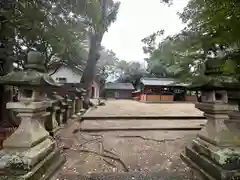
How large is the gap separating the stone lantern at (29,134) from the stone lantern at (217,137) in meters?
2.25

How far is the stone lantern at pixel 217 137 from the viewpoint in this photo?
2.21 metres

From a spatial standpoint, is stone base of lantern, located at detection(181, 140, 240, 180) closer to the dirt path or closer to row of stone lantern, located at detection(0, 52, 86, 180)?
the dirt path

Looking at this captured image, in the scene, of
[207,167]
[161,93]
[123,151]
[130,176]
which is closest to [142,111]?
[123,151]

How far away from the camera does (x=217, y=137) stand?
2395 millimetres

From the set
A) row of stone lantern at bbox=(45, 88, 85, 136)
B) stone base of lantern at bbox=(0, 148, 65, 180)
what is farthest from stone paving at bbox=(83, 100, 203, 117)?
stone base of lantern at bbox=(0, 148, 65, 180)

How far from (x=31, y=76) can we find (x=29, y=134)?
0.78 m

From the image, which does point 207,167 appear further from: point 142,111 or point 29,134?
point 142,111

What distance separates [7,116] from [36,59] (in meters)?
3.40

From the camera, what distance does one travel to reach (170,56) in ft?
14.5

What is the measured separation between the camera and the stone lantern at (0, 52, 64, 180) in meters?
2.09

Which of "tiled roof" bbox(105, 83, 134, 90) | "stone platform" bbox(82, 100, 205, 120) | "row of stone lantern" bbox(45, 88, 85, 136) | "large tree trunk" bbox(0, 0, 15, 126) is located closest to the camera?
"row of stone lantern" bbox(45, 88, 85, 136)

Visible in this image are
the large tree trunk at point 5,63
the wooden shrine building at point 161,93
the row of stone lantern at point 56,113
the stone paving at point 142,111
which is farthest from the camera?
the wooden shrine building at point 161,93

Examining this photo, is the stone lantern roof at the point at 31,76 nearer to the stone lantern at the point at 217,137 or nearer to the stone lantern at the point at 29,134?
the stone lantern at the point at 29,134

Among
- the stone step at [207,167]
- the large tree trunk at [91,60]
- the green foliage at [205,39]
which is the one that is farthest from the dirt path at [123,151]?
the large tree trunk at [91,60]
